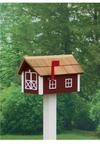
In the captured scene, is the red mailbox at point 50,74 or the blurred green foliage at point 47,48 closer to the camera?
the red mailbox at point 50,74

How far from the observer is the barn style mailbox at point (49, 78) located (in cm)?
403

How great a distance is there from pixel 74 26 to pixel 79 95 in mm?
443

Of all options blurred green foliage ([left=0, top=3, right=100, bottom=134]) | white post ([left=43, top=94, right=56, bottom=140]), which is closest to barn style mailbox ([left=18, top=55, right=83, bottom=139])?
white post ([left=43, top=94, right=56, bottom=140])

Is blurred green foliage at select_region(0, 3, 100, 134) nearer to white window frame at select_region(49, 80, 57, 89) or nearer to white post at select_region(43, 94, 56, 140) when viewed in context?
white post at select_region(43, 94, 56, 140)

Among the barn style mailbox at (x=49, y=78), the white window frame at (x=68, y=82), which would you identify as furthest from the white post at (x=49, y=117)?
the white window frame at (x=68, y=82)

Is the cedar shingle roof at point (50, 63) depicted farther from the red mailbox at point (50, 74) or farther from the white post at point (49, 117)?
the white post at point (49, 117)

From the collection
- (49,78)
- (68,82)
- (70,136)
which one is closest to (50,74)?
(49,78)

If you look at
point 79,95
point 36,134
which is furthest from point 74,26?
point 36,134

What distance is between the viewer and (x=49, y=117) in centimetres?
414

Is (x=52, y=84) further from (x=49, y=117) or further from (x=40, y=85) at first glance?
(x=49, y=117)

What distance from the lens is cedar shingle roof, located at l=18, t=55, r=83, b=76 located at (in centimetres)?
403

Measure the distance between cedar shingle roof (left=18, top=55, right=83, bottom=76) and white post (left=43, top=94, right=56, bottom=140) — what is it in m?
0.17

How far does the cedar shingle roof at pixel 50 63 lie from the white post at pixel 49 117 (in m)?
0.17

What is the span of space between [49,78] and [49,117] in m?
0.26
